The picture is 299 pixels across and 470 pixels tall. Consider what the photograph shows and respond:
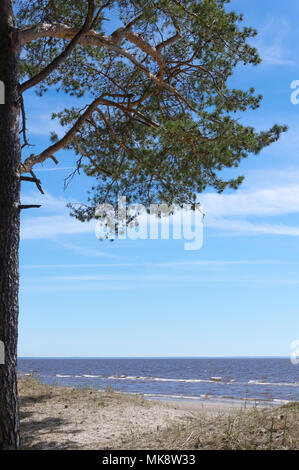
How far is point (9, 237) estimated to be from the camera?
6.61 meters

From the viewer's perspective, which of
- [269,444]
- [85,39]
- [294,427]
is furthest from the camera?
[85,39]

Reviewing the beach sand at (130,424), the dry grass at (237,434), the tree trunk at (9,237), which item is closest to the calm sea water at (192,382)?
the beach sand at (130,424)

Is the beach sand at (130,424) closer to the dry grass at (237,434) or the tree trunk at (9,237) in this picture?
the dry grass at (237,434)

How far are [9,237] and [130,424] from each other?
428 cm

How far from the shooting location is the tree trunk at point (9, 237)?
6395 millimetres

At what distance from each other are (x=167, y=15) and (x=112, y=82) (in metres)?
2.28

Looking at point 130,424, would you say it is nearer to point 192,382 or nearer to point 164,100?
point 164,100

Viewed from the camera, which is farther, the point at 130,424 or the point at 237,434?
the point at 130,424

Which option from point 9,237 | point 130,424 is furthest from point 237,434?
point 9,237

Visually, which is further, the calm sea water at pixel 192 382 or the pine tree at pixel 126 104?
the calm sea water at pixel 192 382

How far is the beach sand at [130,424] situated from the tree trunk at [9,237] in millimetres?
1249

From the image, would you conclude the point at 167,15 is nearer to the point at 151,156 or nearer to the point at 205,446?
the point at 151,156

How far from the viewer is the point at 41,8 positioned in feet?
31.7

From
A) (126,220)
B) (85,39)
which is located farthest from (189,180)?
(85,39)
